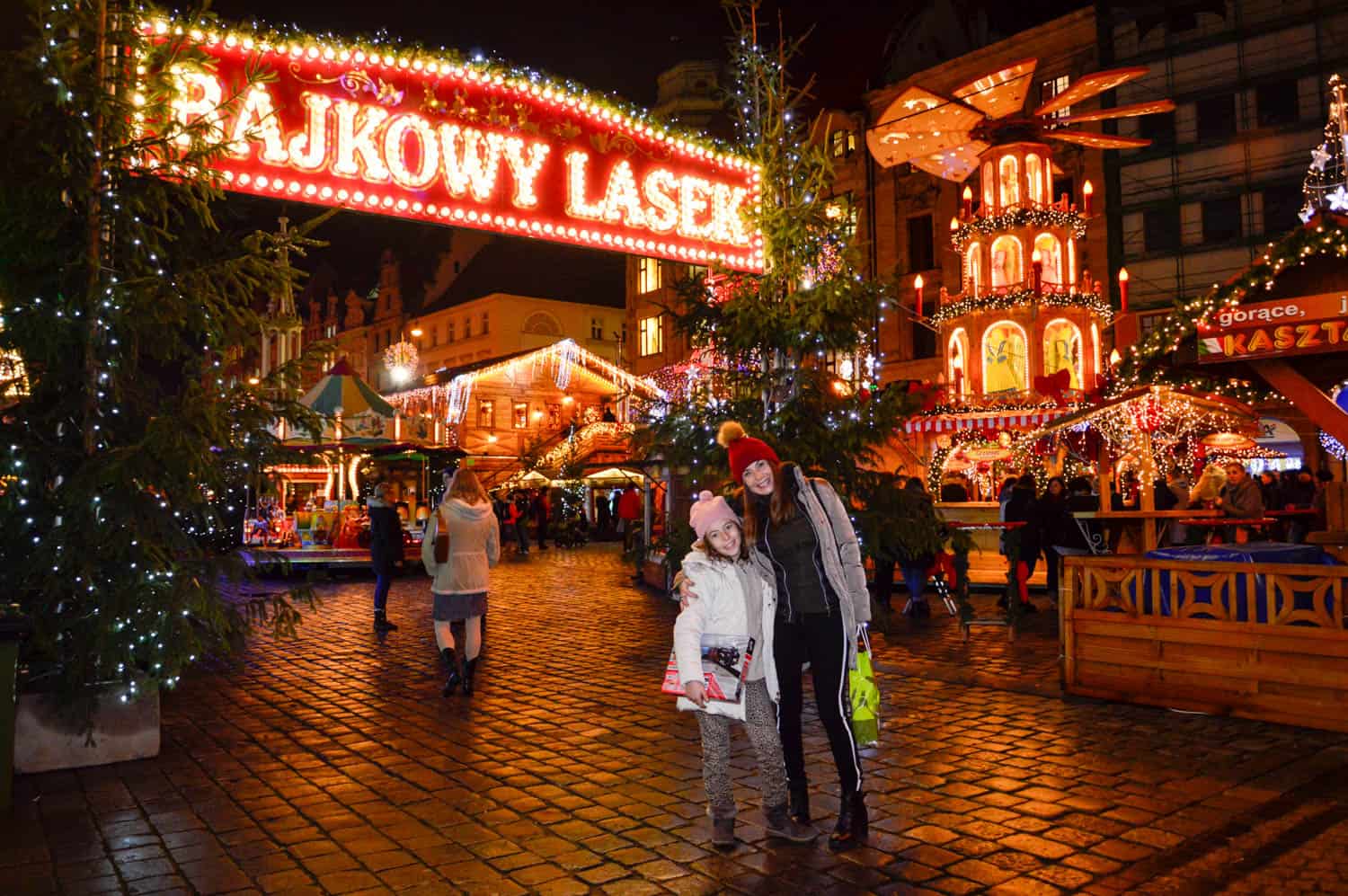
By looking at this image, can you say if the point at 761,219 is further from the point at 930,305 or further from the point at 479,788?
the point at 930,305

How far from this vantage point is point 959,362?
2553 centimetres

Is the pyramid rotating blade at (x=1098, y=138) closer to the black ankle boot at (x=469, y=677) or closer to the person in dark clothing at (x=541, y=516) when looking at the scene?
the person in dark clothing at (x=541, y=516)

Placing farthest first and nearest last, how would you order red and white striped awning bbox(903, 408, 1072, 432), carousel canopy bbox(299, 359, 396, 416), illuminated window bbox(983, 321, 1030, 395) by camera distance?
illuminated window bbox(983, 321, 1030, 395) → red and white striped awning bbox(903, 408, 1072, 432) → carousel canopy bbox(299, 359, 396, 416)

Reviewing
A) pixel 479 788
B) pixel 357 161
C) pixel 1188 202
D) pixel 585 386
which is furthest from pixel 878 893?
pixel 585 386

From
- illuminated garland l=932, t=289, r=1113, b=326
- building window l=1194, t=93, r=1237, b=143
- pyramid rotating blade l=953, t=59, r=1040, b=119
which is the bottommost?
illuminated garland l=932, t=289, r=1113, b=326

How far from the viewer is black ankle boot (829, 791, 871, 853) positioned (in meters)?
4.38

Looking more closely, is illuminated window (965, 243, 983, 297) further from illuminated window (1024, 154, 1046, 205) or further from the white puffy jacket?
the white puffy jacket

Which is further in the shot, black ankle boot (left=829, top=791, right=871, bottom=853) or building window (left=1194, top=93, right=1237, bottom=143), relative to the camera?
building window (left=1194, top=93, right=1237, bottom=143)

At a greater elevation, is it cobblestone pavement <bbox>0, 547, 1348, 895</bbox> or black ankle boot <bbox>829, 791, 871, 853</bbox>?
black ankle boot <bbox>829, 791, 871, 853</bbox>

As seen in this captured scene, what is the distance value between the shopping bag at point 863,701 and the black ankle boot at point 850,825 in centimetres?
32

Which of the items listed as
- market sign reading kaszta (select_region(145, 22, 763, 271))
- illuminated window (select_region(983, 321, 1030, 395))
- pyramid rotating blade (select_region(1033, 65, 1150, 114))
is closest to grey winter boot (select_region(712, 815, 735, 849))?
market sign reading kaszta (select_region(145, 22, 763, 271))

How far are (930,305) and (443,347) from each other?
32923mm

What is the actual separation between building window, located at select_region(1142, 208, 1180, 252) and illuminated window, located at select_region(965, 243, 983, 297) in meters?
9.74

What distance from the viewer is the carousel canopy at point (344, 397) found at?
1998 centimetres
